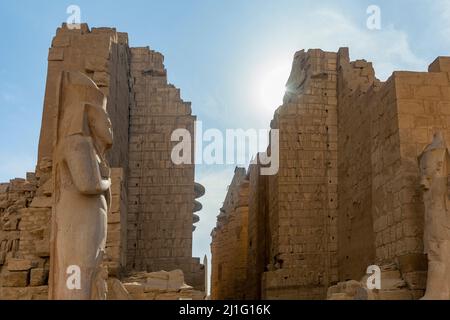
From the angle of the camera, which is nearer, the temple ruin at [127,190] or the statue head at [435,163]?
the statue head at [435,163]

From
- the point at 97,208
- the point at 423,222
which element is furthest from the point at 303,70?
the point at 97,208

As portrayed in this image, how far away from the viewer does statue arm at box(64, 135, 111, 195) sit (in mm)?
5301

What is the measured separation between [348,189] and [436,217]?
4.94m

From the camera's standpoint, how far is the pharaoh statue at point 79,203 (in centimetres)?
522

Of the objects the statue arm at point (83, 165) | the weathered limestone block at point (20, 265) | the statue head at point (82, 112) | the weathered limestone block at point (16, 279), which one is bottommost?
the weathered limestone block at point (16, 279)

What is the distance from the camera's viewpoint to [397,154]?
8.77 meters

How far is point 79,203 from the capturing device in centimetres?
536

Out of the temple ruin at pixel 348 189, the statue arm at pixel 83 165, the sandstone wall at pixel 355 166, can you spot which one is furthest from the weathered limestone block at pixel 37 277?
the sandstone wall at pixel 355 166

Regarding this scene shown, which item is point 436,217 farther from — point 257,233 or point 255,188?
point 255,188

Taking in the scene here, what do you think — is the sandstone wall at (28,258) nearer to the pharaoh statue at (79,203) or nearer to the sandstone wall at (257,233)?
the pharaoh statue at (79,203)

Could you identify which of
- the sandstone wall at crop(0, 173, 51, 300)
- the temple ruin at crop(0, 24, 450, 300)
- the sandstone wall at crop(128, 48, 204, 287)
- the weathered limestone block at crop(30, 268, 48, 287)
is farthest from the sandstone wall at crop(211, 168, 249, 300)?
the weathered limestone block at crop(30, 268, 48, 287)

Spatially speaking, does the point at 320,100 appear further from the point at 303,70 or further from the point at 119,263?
the point at 119,263

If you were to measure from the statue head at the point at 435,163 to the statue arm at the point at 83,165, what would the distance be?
4.16 meters

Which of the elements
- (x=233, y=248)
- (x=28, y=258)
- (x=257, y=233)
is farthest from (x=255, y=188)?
(x=28, y=258)
